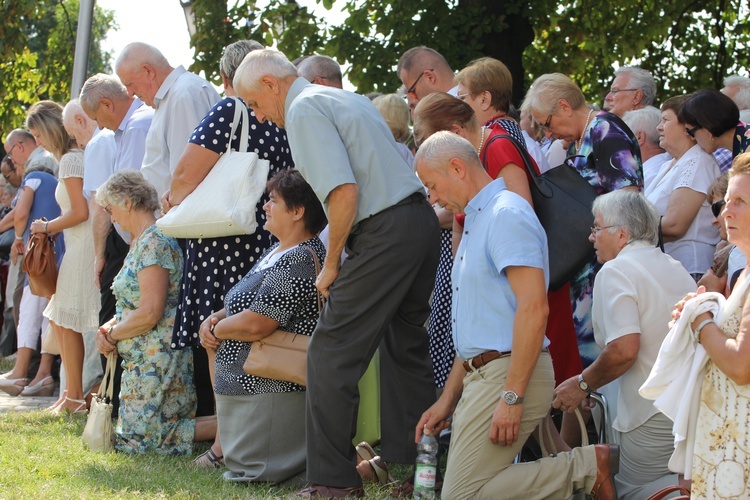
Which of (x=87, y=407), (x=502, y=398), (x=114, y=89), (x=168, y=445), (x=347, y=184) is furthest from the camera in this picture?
(x=87, y=407)

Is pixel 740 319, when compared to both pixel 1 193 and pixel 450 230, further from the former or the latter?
pixel 1 193

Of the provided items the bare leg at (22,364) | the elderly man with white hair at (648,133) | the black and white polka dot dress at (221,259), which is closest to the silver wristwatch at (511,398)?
the black and white polka dot dress at (221,259)

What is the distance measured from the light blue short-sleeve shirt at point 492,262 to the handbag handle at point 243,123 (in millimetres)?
1764

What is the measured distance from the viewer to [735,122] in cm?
548

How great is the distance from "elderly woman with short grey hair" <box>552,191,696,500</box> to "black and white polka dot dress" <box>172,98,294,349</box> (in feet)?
6.43

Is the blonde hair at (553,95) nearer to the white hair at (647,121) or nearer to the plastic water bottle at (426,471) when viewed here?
the white hair at (647,121)

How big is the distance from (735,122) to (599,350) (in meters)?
1.53

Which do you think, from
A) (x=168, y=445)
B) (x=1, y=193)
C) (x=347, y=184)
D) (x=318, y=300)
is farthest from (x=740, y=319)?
(x=1, y=193)

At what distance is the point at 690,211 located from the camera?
17.5 ft

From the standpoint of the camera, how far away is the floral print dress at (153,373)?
5734 mm

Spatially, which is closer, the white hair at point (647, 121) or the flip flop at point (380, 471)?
the flip flop at point (380, 471)

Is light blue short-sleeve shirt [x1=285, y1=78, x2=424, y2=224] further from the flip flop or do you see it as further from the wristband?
the wristband

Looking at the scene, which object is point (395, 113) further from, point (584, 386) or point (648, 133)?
point (584, 386)

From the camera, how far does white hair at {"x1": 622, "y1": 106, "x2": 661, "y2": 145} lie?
6.15m
